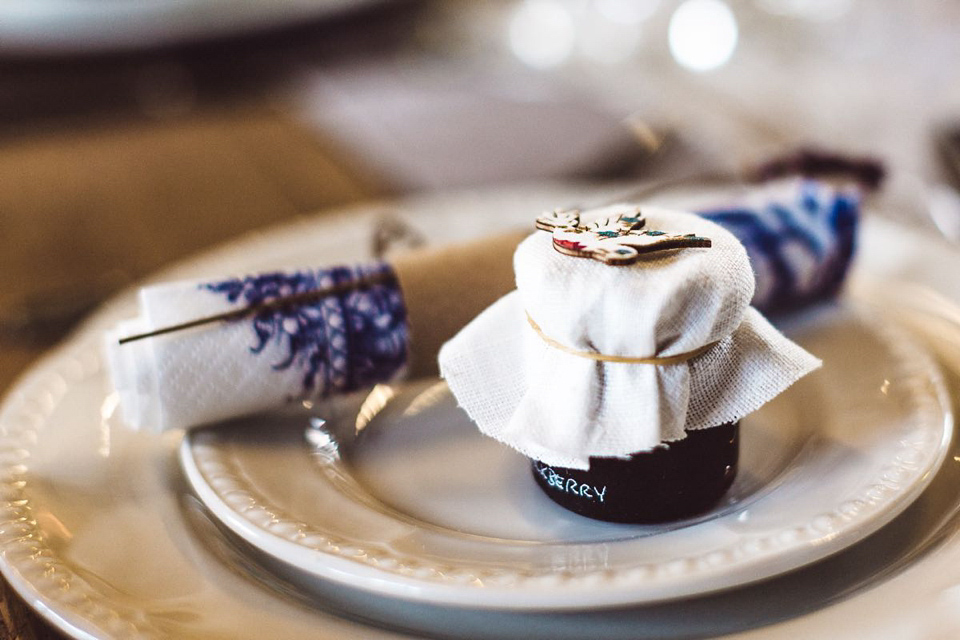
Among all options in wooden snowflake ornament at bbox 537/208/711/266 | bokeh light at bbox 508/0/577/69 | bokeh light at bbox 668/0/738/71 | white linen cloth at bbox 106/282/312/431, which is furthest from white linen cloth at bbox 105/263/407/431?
bokeh light at bbox 508/0/577/69

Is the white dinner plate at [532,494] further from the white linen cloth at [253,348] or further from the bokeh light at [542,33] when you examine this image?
the bokeh light at [542,33]

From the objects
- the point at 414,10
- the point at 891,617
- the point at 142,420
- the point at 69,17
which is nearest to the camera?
the point at 891,617

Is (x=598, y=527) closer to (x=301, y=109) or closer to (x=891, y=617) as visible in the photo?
(x=891, y=617)

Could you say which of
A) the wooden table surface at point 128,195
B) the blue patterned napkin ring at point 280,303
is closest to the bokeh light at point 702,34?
the wooden table surface at point 128,195

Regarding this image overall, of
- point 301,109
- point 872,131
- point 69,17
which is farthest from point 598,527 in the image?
point 69,17

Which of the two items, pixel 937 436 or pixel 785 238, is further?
pixel 785 238

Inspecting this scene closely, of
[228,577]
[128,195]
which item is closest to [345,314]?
[228,577]

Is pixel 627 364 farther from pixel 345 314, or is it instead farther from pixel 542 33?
pixel 542 33
